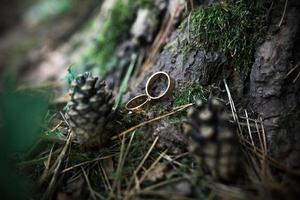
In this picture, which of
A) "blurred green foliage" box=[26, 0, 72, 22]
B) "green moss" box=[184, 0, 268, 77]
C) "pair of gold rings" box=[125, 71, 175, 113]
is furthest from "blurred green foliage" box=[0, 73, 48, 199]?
"blurred green foliage" box=[26, 0, 72, 22]

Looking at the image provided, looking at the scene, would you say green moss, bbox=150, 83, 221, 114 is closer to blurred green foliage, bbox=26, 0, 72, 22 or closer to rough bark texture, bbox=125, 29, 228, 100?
rough bark texture, bbox=125, 29, 228, 100

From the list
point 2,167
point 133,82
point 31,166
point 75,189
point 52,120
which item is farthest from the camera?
point 133,82

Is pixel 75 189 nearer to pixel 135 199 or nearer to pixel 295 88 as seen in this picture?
pixel 135 199

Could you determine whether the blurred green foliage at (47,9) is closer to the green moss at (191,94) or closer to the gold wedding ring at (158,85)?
the gold wedding ring at (158,85)

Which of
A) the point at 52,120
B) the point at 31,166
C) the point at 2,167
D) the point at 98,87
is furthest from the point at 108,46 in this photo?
the point at 2,167

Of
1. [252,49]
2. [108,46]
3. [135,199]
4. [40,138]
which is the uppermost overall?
[108,46]
